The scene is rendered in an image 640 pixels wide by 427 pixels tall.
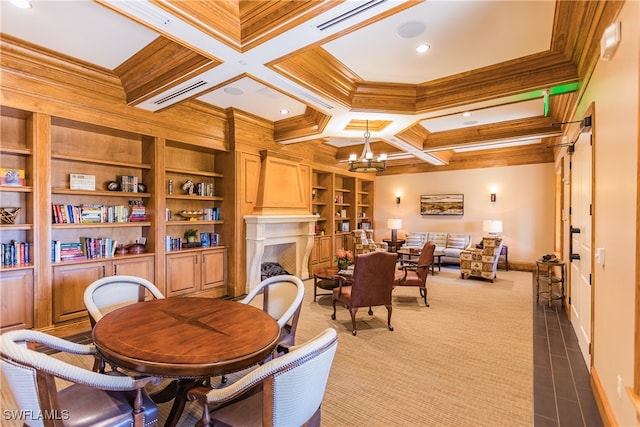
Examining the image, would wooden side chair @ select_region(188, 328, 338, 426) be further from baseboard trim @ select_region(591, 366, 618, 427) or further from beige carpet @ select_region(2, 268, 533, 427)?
baseboard trim @ select_region(591, 366, 618, 427)

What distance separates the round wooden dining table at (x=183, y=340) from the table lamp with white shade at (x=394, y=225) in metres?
6.85

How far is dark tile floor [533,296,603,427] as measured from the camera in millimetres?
2084

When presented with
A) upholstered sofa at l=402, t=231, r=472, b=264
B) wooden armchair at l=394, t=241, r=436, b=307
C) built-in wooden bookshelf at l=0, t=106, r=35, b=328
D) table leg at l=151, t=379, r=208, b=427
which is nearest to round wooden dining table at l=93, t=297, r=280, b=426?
table leg at l=151, t=379, r=208, b=427

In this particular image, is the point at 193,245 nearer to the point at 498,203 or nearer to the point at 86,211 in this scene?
the point at 86,211

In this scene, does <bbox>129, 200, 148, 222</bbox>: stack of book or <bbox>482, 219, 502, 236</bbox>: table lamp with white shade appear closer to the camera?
<bbox>129, 200, 148, 222</bbox>: stack of book

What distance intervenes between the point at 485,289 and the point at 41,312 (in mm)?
6459

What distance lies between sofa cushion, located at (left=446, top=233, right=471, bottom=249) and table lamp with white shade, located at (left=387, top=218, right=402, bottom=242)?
134cm

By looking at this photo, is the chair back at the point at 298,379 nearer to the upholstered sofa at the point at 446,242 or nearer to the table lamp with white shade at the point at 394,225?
the upholstered sofa at the point at 446,242

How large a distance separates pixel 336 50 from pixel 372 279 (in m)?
2.53

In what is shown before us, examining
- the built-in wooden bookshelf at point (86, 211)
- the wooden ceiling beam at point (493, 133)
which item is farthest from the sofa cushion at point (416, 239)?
the built-in wooden bookshelf at point (86, 211)

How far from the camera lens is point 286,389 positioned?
1229 millimetres

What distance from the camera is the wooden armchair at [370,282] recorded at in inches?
138

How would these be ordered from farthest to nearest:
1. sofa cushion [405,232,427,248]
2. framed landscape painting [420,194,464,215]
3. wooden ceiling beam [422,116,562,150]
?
sofa cushion [405,232,427,248]
framed landscape painting [420,194,464,215]
wooden ceiling beam [422,116,562,150]

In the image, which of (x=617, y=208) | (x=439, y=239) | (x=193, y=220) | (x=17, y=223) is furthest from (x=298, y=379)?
(x=439, y=239)
